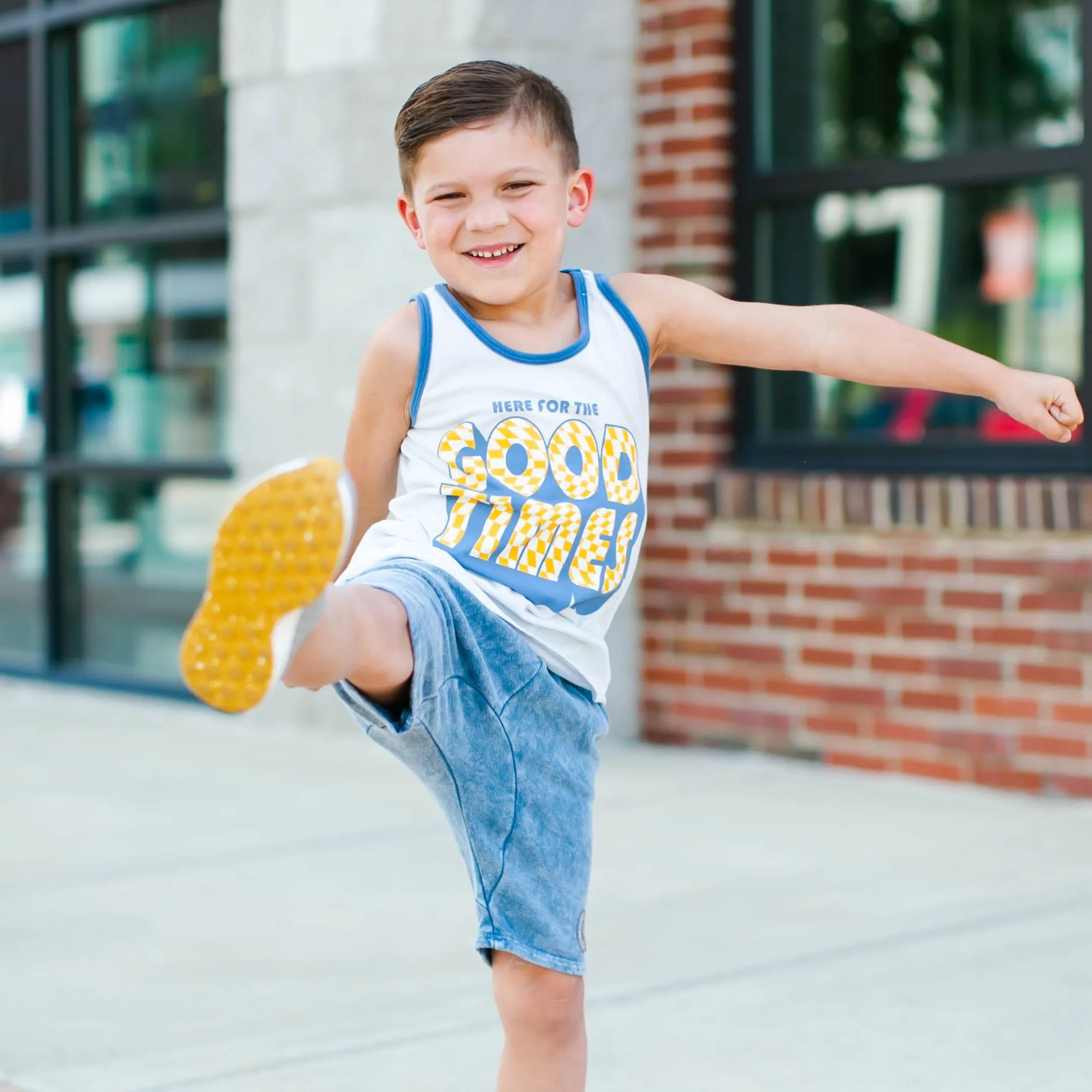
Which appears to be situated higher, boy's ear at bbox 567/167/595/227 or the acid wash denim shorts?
boy's ear at bbox 567/167/595/227

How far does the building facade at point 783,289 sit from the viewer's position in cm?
554

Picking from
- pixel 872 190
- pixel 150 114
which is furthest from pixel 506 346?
pixel 150 114

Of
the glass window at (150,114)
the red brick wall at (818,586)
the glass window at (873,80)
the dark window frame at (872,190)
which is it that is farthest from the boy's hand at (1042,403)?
the glass window at (150,114)

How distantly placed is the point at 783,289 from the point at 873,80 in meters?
0.79

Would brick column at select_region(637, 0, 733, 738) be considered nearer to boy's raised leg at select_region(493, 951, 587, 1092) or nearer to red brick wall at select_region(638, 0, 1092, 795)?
red brick wall at select_region(638, 0, 1092, 795)

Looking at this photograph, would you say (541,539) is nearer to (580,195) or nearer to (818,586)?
(580,195)

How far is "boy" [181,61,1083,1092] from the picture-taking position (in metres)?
2.42

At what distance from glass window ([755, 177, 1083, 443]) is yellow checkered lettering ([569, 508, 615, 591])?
3392mm

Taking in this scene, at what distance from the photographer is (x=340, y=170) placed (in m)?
6.47

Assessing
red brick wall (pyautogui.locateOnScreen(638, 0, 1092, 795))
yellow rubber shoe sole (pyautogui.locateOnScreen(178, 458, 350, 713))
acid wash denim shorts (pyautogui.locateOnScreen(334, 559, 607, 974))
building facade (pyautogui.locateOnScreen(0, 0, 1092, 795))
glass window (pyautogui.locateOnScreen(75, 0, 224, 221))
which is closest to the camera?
yellow rubber shoe sole (pyautogui.locateOnScreen(178, 458, 350, 713))

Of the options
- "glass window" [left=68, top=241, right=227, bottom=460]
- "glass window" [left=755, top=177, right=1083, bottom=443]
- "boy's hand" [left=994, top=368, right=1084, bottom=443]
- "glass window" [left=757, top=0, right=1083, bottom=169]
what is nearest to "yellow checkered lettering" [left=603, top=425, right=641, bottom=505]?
"boy's hand" [left=994, top=368, right=1084, bottom=443]

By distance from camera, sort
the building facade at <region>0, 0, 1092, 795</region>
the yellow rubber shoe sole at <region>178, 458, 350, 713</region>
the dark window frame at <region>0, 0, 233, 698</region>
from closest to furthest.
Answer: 1. the yellow rubber shoe sole at <region>178, 458, 350, 713</region>
2. the building facade at <region>0, 0, 1092, 795</region>
3. the dark window frame at <region>0, 0, 233, 698</region>

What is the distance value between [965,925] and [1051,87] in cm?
302

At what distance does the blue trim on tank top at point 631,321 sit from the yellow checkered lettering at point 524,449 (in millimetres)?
254
